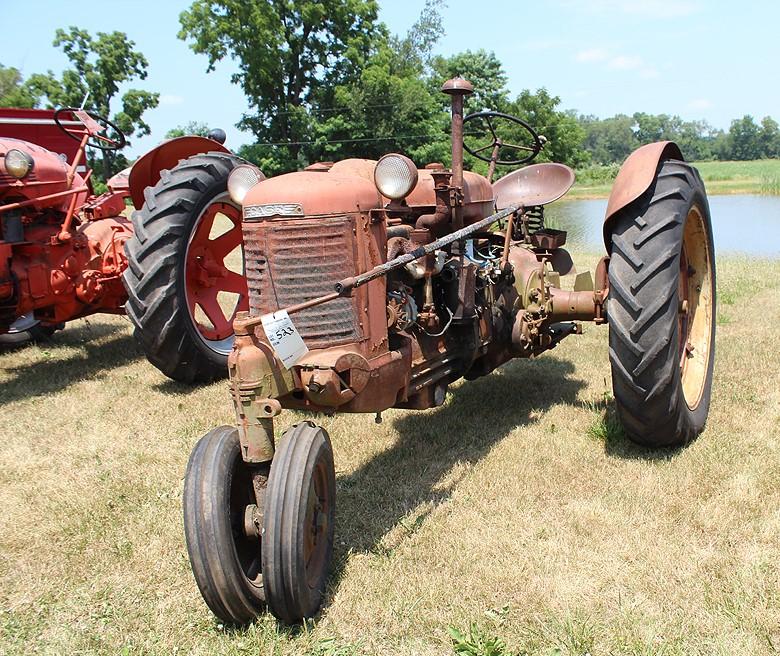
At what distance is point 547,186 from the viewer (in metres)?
5.23

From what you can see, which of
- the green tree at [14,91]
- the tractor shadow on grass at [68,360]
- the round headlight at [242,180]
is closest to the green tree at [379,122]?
the green tree at [14,91]

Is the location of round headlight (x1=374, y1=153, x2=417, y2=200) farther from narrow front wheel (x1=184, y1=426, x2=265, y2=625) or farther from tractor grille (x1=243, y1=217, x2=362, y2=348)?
narrow front wheel (x1=184, y1=426, x2=265, y2=625)

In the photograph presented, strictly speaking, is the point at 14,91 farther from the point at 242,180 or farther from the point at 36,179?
the point at 242,180

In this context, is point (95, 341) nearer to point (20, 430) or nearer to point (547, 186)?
point (20, 430)

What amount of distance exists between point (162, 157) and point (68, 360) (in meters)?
2.13

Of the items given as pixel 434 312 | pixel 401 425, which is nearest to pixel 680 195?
pixel 434 312

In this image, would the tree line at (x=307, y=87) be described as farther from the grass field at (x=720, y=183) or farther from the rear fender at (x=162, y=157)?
the rear fender at (x=162, y=157)

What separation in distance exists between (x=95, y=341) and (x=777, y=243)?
13.3 meters

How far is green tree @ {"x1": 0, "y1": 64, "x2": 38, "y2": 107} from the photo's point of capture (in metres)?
34.9

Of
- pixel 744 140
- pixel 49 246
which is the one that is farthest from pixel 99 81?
pixel 744 140

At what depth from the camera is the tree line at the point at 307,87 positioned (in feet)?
108

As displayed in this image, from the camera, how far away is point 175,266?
5.20 metres

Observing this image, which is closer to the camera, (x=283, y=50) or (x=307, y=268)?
(x=307, y=268)

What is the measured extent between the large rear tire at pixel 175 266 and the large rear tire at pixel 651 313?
313cm
